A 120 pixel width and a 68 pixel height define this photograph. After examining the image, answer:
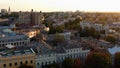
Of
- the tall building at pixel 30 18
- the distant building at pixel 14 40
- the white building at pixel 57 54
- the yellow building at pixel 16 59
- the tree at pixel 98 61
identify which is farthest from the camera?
the tall building at pixel 30 18

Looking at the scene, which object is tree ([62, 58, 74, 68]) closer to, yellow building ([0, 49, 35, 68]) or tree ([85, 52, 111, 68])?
tree ([85, 52, 111, 68])

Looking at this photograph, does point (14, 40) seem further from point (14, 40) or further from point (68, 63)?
point (68, 63)

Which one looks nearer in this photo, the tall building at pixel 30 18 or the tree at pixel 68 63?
the tree at pixel 68 63

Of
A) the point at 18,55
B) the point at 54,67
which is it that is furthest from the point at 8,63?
the point at 54,67

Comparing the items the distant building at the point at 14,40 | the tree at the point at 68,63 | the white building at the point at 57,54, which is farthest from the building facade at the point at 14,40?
the tree at the point at 68,63

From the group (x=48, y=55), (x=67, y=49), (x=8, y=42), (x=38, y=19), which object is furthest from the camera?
(x=38, y=19)

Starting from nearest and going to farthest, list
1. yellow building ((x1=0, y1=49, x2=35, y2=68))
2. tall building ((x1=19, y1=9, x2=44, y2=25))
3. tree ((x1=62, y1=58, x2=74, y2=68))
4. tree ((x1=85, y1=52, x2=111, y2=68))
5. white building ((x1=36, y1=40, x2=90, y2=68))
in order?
1. yellow building ((x1=0, y1=49, x2=35, y2=68))
2. tree ((x1=85, y1=52, x2=111, y2=68))
3. tree ((x1=62, y1=58, x2=74, y2=68))
4. white building ((x1=36, y1=40, x2=90, y2=68))
5. tall building ((x1=19, y1=9, x2=44, y2=25))

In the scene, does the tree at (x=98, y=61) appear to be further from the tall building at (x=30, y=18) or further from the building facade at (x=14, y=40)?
the tall building at (x=30, y=18)

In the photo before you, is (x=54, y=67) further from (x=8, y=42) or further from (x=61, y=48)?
(x=8, y=42)

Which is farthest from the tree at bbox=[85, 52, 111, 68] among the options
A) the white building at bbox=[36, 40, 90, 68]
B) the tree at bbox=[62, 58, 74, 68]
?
the white building at bbox=[36, 40, 90, 68]
